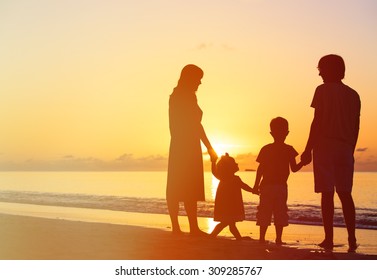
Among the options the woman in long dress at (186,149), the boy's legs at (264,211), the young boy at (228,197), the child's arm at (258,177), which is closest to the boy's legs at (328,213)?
the boy's legs at (264,211)

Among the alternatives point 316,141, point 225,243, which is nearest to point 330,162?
point 316,141

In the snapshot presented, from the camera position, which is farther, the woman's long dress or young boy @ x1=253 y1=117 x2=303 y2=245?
the woman's long dress

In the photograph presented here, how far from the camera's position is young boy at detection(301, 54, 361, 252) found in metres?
6.11

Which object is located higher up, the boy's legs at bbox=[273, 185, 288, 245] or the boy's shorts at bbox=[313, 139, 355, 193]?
the boy's shorts at bbox=[313, 139, 355, 193]

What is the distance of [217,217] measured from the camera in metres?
7.15

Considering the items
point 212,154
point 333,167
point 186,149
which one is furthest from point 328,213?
point 186,149

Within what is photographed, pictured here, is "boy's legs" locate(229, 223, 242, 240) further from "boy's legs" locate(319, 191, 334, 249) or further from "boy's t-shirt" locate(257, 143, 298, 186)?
"boy's legs" locate(319, 191, 334, 249)

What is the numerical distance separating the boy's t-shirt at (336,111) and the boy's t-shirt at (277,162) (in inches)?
25.2

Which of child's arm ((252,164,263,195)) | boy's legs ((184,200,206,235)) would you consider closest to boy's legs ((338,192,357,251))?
child's arm ((252,164,263,195))

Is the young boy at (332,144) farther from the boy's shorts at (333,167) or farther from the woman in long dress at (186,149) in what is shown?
the woman in long dress at (186,149)

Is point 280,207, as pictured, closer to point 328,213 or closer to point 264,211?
point 264,211

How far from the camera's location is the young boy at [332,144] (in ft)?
20.0

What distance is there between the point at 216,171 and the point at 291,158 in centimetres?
95

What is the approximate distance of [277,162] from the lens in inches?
263
